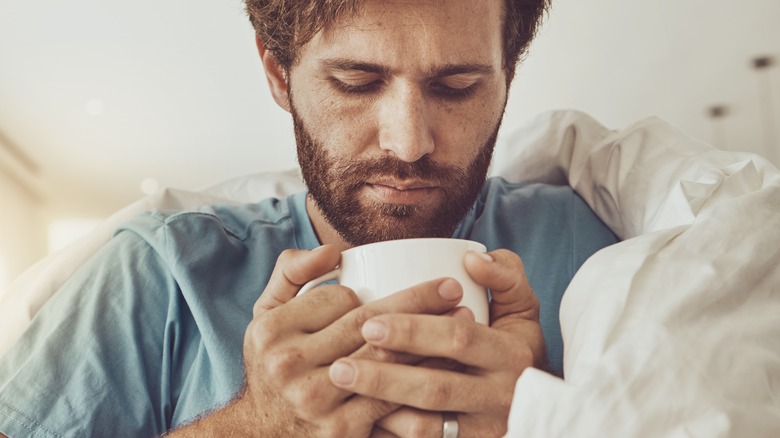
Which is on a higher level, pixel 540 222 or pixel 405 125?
pixel 405 125

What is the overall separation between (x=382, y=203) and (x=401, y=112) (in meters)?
0.12

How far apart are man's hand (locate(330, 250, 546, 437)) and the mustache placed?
30 cm

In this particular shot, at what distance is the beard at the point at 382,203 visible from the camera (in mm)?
915

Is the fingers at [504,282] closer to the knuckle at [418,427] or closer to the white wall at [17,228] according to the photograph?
the knuckle at [418,427]

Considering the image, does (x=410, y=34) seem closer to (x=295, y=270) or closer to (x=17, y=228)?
(x=295, y=270)

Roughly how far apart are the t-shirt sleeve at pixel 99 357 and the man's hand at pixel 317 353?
0.30 metres

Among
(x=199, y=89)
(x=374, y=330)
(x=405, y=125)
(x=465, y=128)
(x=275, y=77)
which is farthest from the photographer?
(x=199, y=89)

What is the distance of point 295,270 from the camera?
24.9 inches

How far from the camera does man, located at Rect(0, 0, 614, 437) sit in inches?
23.9

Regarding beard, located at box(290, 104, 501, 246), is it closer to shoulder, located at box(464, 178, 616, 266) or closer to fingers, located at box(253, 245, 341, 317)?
shoulder, located at box(464, 178, 616, 266)

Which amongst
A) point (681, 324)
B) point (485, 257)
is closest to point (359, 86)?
point (485, 257)

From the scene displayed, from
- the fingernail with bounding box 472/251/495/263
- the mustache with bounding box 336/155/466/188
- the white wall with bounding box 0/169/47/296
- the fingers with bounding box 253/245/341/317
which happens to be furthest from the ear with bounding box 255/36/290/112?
the white wall with bounding box 0/169/47/296

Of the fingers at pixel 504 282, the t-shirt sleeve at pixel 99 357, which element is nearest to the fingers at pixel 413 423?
the fingers at pixel 504 282

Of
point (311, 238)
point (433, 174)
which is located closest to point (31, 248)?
point (311, 238)
